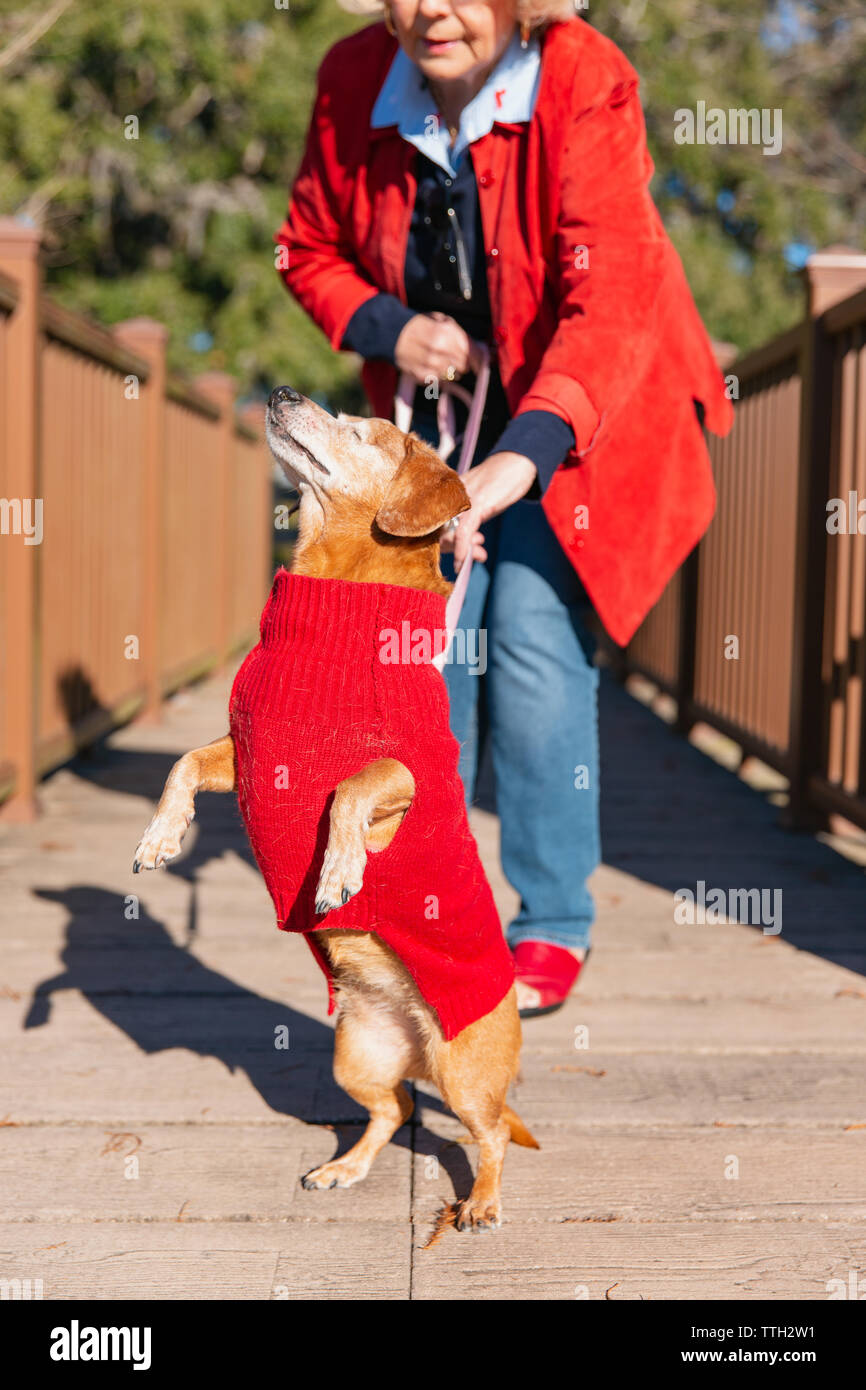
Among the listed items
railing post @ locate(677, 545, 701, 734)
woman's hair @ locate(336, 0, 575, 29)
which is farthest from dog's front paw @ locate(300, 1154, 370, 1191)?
railing post @ locate(677, 545, 701, 734)

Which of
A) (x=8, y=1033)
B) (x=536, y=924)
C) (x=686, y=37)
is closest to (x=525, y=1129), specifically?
(x=536, y=924)

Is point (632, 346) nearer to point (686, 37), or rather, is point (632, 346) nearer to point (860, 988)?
point (860, 988)

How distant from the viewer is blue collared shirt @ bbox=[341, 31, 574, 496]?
8.86ft

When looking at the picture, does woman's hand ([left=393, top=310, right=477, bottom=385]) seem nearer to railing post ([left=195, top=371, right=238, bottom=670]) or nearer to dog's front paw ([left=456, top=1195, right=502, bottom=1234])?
dog's front paw ([left=456, top=1195, right=502, bottom=1234])

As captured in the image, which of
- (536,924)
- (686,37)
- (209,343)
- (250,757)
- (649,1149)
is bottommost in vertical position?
(649,1149)

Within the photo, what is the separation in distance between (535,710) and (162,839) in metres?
1.22

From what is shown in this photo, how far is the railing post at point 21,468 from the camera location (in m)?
4.66

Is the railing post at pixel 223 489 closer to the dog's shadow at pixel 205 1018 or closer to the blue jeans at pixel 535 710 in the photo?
the dog's shadow at pixel 205 1018

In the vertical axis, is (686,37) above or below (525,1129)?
above

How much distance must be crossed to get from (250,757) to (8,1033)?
1208 mm

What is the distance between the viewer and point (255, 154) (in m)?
15.9

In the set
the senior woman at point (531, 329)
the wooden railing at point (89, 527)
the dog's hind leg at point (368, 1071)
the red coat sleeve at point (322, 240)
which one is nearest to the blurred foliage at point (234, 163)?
the wooden railing at point (89, 527)

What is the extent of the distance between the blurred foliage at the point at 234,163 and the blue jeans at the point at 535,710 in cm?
1021

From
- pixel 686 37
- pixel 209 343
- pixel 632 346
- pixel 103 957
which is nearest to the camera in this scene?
pixel 632 346
